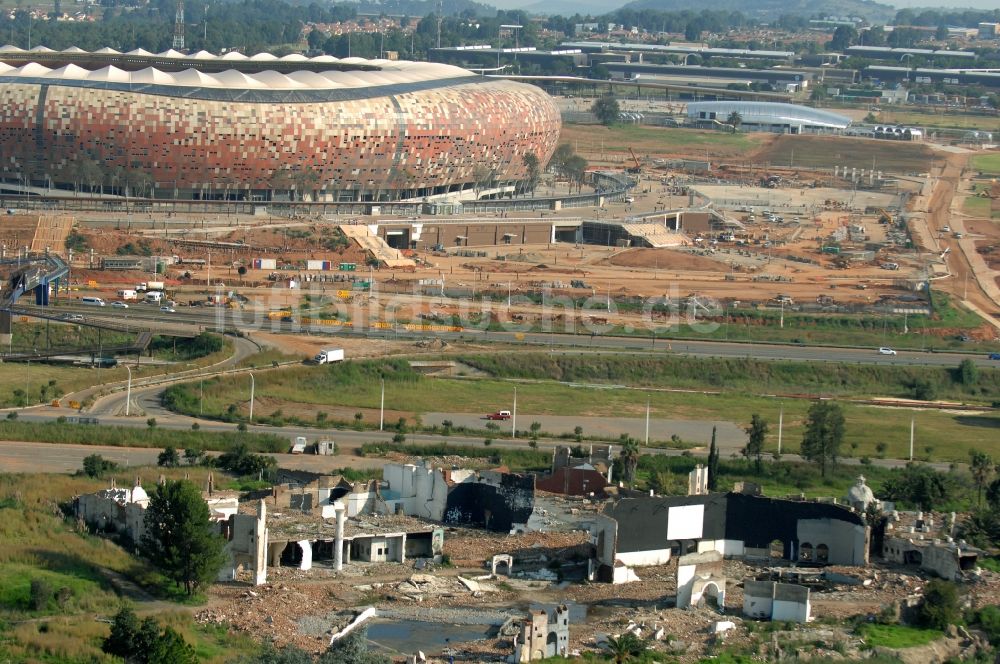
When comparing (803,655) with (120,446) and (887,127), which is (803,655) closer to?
(120,446)

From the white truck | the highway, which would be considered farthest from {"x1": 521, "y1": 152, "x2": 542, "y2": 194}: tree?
the white truck

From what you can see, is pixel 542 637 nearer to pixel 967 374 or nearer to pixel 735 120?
pixel 967 374

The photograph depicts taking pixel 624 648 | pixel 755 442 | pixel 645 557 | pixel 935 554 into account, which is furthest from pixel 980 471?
pixel 624 648

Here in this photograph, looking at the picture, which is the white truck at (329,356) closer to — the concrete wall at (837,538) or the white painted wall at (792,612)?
the concrete wall at (837,538)

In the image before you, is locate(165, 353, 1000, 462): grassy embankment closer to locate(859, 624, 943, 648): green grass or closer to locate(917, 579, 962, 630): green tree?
locate(917, 579, 962, 630): green tree

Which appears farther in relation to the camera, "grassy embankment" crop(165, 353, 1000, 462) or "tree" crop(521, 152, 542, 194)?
"tree" crop(521, 152, 542, 194)

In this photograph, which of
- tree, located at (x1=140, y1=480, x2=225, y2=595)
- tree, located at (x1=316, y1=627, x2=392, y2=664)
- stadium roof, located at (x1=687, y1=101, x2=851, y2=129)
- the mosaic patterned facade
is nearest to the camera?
tree, located at (x1=316, y1=627, x2=392, y2=664)

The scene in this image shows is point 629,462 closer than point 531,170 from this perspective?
Yes
